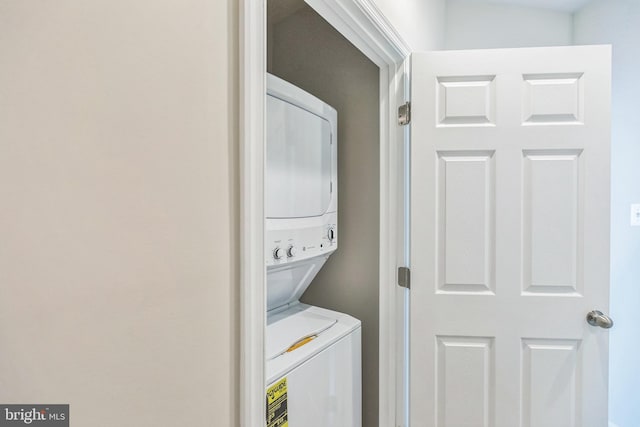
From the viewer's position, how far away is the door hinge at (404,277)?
156 cm

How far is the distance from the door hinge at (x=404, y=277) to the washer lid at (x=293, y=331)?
356 mm

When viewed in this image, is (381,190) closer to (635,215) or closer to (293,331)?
(293,331)

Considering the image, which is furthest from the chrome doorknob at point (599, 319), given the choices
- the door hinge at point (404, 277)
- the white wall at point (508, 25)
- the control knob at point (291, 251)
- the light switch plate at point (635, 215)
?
the white wall at point (508, 25)

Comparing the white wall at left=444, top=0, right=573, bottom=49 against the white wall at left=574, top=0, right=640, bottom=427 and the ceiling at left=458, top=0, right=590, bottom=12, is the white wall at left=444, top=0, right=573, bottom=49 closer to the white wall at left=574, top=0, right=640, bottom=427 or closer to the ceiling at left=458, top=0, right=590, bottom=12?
the ceiling at left=458, top=0, right=590, bottom=12

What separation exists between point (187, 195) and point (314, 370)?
84cm

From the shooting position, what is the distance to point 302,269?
142cm

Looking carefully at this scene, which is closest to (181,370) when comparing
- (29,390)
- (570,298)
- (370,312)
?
(29,390)

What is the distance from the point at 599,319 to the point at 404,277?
2.57 feet

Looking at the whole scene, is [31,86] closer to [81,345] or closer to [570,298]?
[81,345]

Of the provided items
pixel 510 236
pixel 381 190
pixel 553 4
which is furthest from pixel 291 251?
pixel 553 4

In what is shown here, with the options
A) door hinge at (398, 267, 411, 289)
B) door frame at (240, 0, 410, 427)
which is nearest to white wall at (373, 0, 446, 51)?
door frame at (240, 0, 410, 427)

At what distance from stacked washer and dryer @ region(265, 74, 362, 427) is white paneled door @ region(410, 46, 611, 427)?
0.36m

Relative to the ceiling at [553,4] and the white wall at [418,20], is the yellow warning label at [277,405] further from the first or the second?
the ceiling at [553,4]

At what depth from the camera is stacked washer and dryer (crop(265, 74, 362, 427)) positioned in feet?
3.58
